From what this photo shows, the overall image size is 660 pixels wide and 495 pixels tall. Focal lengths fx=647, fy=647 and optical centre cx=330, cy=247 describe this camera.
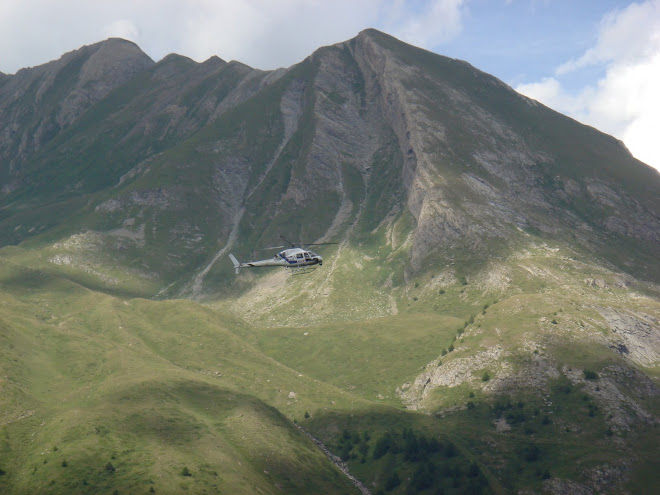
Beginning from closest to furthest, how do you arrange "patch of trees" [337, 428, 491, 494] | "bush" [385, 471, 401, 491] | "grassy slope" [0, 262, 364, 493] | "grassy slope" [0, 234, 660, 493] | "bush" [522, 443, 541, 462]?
"grassy slope" [0, 262, 364, 493] → "grassy slope" [0, 234, 660, 493] → "patch of trees" [337, 428, 491, 494] → "bush" [385, 471, 401, 491] → "bush" [522, 443, 541, 462]

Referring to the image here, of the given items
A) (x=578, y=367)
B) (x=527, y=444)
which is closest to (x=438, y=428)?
(x=527, y=444)

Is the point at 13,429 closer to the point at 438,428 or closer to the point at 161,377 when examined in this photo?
the point at 161,377

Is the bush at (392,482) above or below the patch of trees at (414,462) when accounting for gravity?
below

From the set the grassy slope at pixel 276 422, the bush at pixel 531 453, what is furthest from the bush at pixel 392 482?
the bush at pixel 531 453

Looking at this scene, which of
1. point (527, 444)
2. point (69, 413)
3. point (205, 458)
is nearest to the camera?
point (205, 458)

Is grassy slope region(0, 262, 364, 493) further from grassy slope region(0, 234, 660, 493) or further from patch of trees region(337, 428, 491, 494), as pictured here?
patch of trees region(337, 428, 491, 494)

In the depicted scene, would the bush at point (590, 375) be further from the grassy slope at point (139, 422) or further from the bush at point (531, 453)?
the grassy slope at point (139, 422)

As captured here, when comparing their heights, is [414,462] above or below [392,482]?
above

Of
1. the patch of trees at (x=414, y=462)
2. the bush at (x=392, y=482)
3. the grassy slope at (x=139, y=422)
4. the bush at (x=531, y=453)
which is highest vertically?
the bush at (x=531, y=453)

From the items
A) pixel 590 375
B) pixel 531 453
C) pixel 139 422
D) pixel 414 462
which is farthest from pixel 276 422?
pixel 590 375

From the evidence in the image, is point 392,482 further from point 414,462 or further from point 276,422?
point 276,422

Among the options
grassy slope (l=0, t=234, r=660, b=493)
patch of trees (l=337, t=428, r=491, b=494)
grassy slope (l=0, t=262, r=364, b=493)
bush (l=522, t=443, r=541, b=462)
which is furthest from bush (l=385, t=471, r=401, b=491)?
bush (l=522, t=443, r=541, b=462)
